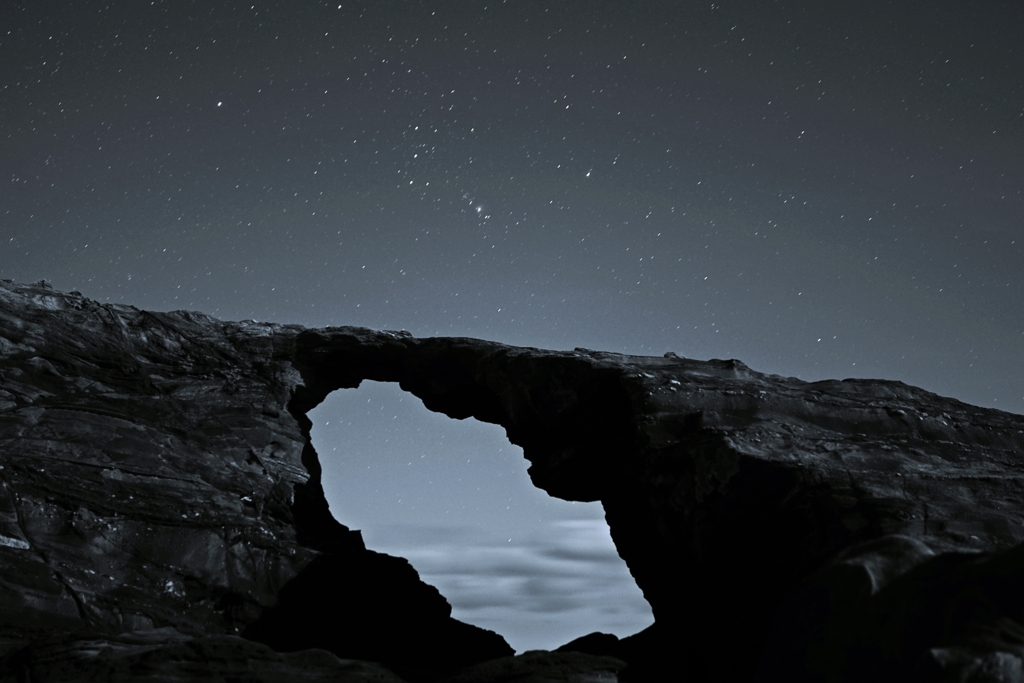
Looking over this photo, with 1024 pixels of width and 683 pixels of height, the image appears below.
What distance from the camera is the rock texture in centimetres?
642


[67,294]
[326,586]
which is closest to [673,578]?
[326,586]

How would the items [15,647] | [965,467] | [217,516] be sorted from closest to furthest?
[15,647] → [965,467] → [217,516]

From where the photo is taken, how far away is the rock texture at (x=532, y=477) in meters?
6.42

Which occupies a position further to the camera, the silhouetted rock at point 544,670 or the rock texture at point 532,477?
the silhouetted rock at point 544,670

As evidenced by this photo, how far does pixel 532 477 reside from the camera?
1457 centimetres

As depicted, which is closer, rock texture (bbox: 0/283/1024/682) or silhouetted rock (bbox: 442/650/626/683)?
rock texture (bbox: 0/283/1024/682)

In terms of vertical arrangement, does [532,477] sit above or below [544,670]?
above

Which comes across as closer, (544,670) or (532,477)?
(544,670)

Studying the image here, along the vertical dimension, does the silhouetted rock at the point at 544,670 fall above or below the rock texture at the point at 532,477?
below

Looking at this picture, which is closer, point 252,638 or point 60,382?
point 252,638

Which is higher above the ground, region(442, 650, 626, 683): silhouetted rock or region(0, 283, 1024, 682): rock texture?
region(0, 283, 1024, 682): rock texture

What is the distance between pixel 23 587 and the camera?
10070 millimetres

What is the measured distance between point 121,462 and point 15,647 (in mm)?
3669

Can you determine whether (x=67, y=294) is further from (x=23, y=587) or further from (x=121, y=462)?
(x=23, y=587)
